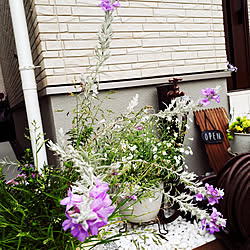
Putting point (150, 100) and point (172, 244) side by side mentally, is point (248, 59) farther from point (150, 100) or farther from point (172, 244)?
point (172, 244)

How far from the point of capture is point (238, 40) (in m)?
3.98

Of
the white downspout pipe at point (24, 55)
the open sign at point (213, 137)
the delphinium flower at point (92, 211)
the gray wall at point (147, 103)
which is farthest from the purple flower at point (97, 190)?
the open sign at point (213, 137)

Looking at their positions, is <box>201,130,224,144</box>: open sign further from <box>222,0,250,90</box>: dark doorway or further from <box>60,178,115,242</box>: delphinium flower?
<box>60,178,115,242</box>: delphinium flower

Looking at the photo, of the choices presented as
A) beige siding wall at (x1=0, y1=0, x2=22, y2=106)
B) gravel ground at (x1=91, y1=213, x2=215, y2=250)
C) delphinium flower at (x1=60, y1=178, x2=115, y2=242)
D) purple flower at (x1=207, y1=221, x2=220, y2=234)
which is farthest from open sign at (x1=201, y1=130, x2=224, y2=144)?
beige siding wall at (x1=0, y1=0, x2=22, y2=106)

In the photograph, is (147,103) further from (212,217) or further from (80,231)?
(80,231)

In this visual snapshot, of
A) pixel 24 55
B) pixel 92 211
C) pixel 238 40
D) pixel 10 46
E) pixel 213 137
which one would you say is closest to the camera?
pixel 92 211

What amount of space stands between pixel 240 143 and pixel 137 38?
58.1 inches

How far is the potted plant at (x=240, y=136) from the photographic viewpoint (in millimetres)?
2444

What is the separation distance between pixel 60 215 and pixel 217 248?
1458mm

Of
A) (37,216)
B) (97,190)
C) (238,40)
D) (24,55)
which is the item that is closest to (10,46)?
(24,55)

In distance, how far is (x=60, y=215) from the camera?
755 mm

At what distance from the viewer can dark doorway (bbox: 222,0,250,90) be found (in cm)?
386

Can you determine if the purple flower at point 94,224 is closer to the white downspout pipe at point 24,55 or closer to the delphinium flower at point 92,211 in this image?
the delphinium flower at point 92,211

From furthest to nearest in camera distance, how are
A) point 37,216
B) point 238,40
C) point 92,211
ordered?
point 238,40, point 37,216, point 92,211
